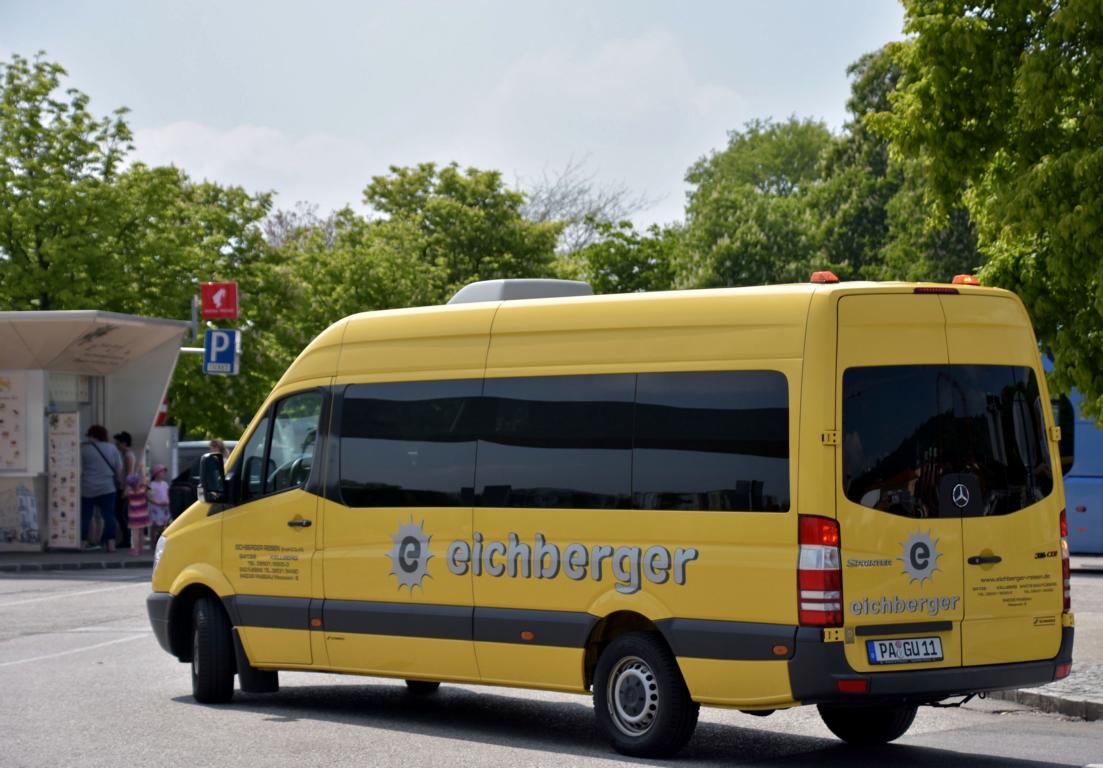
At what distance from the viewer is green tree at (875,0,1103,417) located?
13844 millimetres

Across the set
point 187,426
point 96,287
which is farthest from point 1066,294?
point 187,426

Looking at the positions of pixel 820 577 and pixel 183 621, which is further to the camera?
pixel 183 621

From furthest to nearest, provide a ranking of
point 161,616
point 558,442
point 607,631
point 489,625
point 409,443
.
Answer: point 161,616, point 409,443, point 489,625, point 558,442, point 607,631

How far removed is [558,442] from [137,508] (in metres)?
18.8

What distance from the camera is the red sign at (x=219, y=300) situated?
36.5 metres

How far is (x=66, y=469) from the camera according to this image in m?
28.0

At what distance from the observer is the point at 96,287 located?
1540 inches

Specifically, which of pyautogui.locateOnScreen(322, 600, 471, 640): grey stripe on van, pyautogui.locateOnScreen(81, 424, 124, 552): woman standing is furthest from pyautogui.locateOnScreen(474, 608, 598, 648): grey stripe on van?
pyautogui.locateOnScreen(81, 424, 124, 552): woman standing

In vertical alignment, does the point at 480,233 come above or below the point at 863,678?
above

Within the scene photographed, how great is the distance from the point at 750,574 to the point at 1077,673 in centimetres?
483

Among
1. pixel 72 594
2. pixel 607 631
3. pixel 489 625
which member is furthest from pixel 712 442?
pixel 72 594

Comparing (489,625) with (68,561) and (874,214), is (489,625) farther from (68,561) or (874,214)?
(874,214)

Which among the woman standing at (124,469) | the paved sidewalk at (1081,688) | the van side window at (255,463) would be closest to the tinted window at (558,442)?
the van side window at (255,463)

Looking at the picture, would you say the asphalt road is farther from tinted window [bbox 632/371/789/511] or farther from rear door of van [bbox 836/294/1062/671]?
tinted window [bbox 632/371/789/511]
